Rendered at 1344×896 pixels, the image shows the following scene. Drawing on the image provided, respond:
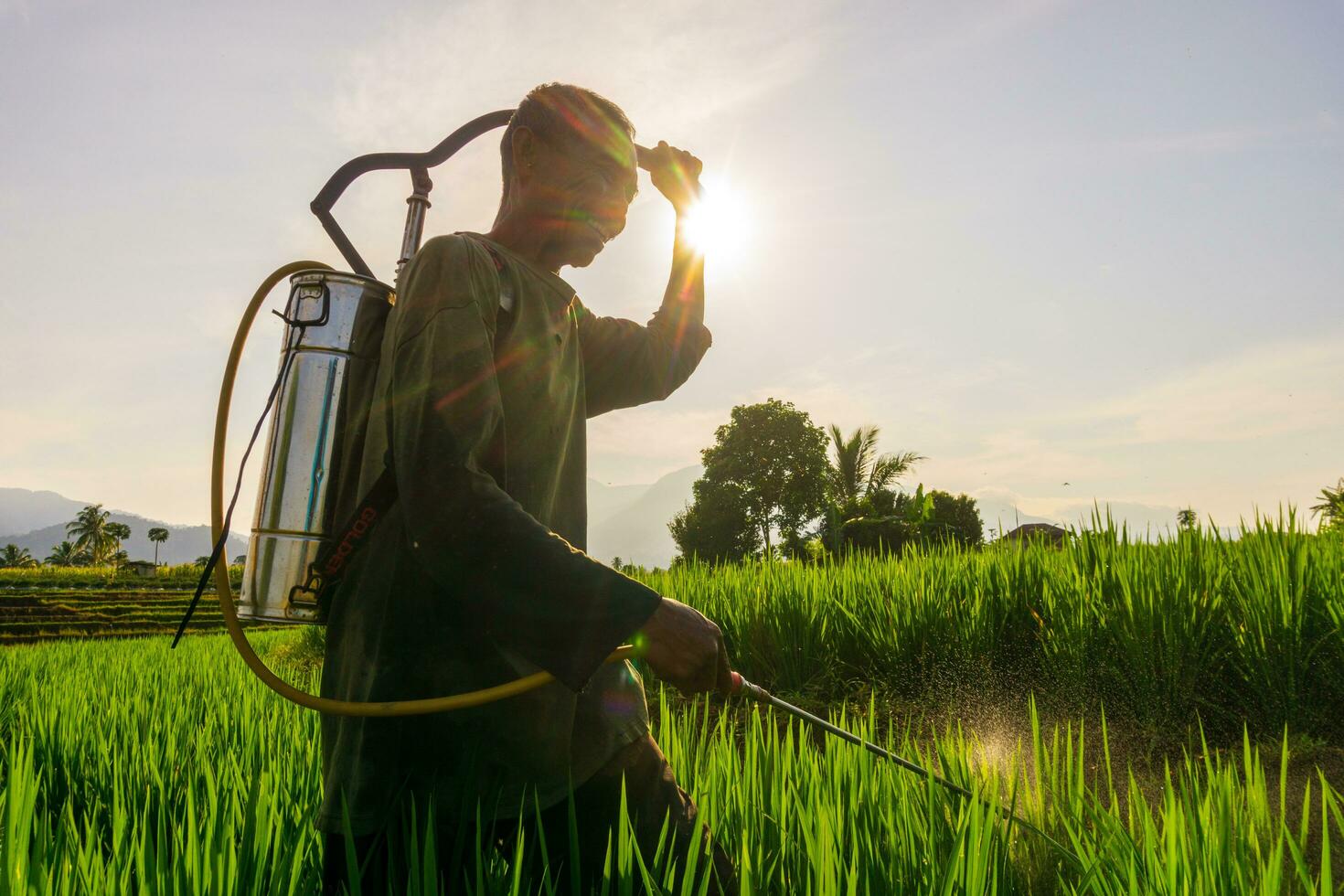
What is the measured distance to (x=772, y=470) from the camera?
36406mm

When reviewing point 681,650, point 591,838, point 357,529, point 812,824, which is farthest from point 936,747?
point 357,529

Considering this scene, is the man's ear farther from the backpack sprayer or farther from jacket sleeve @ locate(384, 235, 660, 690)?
jacket sleeve @ locate(384, 235, 660, 690)

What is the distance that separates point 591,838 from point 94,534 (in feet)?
398

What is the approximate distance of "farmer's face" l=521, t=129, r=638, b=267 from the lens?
4.57 ft

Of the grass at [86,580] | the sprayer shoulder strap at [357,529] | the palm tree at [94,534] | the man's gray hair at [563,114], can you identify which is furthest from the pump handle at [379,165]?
the palm tree at [94,534]

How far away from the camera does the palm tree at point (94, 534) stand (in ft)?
311

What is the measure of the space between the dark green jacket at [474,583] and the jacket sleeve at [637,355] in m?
0.39

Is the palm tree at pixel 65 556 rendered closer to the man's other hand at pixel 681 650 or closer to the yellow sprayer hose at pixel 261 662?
the yellow sprayer hose at pixel 261 662

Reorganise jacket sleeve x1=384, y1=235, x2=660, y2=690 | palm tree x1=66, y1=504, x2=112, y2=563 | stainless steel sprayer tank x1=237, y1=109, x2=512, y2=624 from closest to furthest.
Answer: jacket sleeve x1=384, y1=235, x2=660, y2=690 < stainless steel sprayer tank x1=237, y1=109, x2=512, y2=624 < palm tree x1=66, y1=504, x2=112, y2=563

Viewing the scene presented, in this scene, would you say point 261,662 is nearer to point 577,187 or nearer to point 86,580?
point 577,187

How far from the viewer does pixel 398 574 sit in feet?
3.67

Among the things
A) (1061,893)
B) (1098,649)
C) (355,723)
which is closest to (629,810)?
(355,723)

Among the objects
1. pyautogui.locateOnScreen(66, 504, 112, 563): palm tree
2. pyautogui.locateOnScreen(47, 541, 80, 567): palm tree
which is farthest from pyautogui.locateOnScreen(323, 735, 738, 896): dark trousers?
pyautogui.locateOnScreen(47, 541, 80, 567): palm tree

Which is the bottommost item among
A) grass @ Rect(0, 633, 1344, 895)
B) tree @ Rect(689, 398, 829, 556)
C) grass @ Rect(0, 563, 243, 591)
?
grass @ Rect(0, 563, 243, 591)
